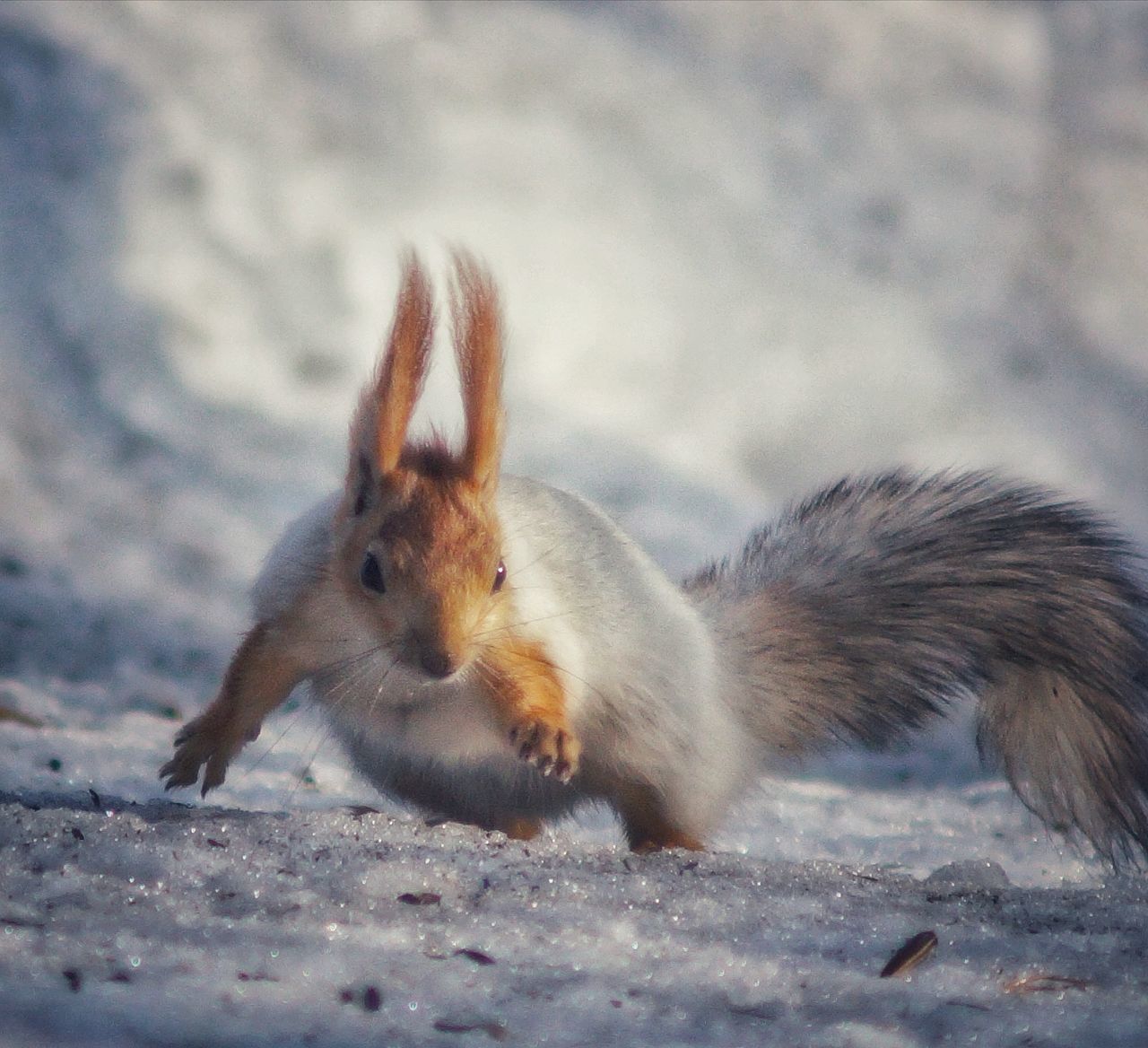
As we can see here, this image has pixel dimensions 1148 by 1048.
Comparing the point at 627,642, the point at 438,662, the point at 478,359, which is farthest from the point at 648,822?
the point at 478,359

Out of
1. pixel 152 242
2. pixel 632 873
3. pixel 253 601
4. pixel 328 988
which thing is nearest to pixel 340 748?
pixel 253 601

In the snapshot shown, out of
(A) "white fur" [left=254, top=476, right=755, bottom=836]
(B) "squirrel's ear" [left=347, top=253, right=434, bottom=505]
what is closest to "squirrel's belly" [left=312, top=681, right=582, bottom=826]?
(A) "white fur" [left=254, top=476, right=755, bottom=836]

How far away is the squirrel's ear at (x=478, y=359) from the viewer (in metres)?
0.97

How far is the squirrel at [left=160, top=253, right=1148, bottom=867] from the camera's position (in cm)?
98

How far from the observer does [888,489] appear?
127cm

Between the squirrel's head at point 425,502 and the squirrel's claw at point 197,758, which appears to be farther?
the squirrel's claw at point 197,758

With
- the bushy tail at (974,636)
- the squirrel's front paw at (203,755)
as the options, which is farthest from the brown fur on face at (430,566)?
the bushy tail at (974,636)

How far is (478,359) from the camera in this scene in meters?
0.98

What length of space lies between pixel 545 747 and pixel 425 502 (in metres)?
0.20

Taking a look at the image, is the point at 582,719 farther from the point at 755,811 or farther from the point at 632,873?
the point at 755,811

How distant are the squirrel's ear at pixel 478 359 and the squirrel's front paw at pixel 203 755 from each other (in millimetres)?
281

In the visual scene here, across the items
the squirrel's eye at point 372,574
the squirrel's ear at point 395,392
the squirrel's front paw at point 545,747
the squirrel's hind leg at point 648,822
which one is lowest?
the squirrel's hind leg at point 648,822

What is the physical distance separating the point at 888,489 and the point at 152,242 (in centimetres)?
173

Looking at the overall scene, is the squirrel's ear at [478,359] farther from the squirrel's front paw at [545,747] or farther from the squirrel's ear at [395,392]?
the squirrel's front paw at [545,747]
